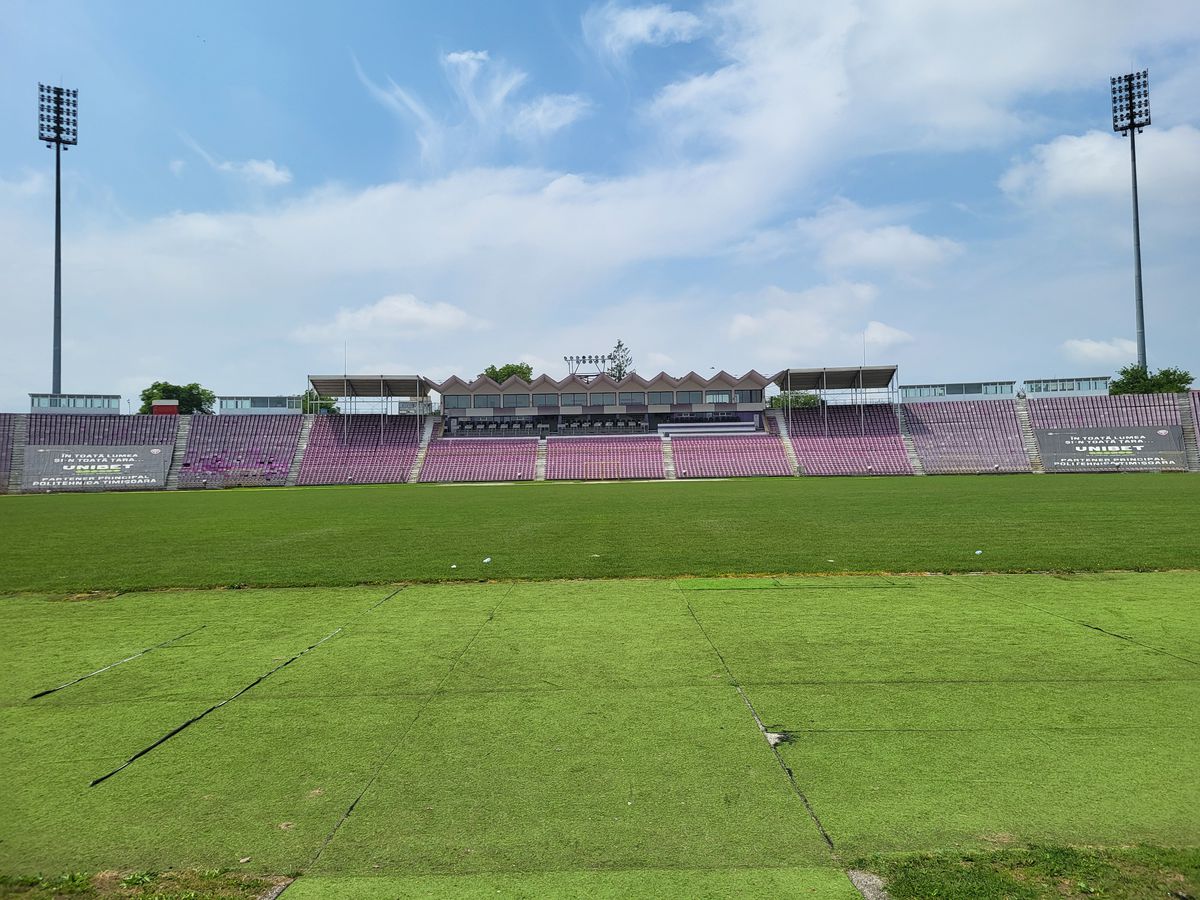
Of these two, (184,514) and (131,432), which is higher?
(131,432)

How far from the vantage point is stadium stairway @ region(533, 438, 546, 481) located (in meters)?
56.0

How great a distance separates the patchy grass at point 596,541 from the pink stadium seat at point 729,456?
2983cm

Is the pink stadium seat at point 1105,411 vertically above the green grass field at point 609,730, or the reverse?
the pink stadium seat at point 1105,411

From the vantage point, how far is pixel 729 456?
5750cm

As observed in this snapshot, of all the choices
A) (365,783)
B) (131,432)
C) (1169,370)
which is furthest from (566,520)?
(1169,370)

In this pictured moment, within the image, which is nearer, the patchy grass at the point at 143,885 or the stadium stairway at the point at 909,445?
the patchy grass at the point at 143,885

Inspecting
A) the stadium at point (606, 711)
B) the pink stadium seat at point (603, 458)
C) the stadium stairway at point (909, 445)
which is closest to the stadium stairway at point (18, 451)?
the pink stadium seat at point (603, 458)

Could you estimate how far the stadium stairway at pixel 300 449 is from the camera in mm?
56031

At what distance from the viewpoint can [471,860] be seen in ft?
10.1

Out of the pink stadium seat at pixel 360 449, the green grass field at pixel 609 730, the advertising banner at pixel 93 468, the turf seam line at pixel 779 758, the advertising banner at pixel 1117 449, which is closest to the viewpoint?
the green grass field at pixel 609 730

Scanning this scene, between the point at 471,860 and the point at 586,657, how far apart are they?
10.8ft

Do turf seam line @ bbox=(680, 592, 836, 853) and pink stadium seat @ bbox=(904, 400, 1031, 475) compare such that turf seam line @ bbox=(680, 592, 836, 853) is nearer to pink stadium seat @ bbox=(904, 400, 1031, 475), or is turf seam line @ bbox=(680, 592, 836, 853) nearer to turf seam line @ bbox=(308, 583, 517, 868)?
turf seam line @ bbox=(308, 583, 517, 868)

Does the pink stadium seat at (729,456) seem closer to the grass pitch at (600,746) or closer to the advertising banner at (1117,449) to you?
the advertising banner at (1117,449)

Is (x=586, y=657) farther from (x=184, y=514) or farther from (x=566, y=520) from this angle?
(x=184, y=514)
